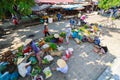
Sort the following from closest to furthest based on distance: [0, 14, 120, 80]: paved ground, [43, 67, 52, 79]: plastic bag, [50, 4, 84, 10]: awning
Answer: [43, 67, 52, 79]: plastic bag → [0, 14, 120, 80]: paved ground → [50, 4, 84, 10]: awning

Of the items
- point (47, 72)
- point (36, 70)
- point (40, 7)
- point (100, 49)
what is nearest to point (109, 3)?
point (40, 7)

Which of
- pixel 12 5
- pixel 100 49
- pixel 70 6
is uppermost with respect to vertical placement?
Answer: pixel 12 5

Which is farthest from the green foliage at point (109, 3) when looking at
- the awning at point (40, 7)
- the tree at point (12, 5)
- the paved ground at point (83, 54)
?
the tree at point (12, 5)

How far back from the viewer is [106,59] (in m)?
13.0

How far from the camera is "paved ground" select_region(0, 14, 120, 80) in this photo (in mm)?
11110

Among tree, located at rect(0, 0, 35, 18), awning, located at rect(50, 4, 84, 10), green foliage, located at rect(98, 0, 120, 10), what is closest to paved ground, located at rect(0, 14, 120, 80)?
green foliage, located at rect(98, 0, 120, 10)

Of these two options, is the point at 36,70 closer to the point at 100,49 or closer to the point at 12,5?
the point at 12,5

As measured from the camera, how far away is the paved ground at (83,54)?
11110 millimetres

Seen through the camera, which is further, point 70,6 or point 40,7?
point 70,6

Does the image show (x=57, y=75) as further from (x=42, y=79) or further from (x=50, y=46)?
(x=50, y=46)

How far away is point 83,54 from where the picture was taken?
13.1 m

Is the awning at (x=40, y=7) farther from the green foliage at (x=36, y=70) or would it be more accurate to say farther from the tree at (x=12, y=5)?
the green foliage at (x=36, y=70)

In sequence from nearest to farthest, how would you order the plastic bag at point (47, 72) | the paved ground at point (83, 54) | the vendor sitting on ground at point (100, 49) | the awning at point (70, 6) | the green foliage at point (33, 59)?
the plastic bag at point (47, 72)
the green foliage at point (33, 59)
the paved ground at point (83, 54)
the vendor sitting on ground at point (100, 49)
the awning at point (70, 6)

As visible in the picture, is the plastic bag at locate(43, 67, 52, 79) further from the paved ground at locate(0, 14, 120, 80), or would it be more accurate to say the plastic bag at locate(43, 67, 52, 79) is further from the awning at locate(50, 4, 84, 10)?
the awning at locate(50, 4, 84, 10)
